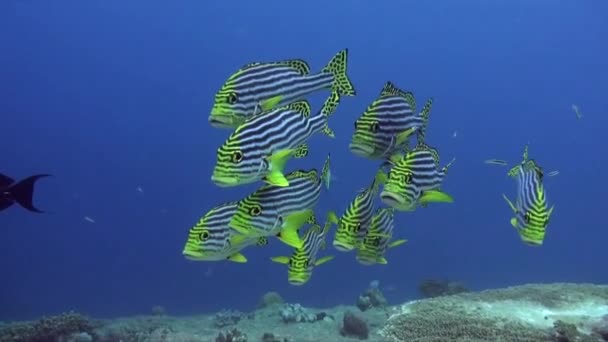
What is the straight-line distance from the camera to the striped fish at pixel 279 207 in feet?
16.2

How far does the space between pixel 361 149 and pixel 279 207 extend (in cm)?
99

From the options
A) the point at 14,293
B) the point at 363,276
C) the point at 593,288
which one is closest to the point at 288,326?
the point at 593,288

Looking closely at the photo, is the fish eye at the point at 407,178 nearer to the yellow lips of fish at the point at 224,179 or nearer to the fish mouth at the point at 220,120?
the yellow lips of fish at the point at 224,179

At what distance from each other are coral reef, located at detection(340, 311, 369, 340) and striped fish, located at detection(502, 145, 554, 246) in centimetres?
780

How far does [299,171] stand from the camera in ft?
17.8

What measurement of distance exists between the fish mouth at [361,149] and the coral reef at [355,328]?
7928 mm

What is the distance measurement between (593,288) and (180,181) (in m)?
90.8

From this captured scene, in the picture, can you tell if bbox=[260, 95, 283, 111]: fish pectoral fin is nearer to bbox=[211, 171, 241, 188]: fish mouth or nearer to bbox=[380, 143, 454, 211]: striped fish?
bbox=[211, 171, 241, 188]: fish mouth

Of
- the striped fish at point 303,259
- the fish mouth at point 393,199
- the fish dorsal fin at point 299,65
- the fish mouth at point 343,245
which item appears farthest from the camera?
the striped fish at point 303,259

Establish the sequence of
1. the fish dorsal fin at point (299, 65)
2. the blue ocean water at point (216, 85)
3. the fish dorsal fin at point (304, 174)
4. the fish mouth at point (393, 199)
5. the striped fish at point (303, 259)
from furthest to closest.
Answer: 1. the blue ocean water at point (216, 85)
2. the striped fish at point (303, 259)
3. the fish dorsal fin at point (299, 65)
4. the fish dorsal fin at point (304, 174)
5. the fish mouth at point (393, 199)

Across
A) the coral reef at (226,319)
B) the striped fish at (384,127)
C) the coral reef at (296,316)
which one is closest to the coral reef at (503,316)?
the striped fish at (384,127)

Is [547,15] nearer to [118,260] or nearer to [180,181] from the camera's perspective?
[180,181]

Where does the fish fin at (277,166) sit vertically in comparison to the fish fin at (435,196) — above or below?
below

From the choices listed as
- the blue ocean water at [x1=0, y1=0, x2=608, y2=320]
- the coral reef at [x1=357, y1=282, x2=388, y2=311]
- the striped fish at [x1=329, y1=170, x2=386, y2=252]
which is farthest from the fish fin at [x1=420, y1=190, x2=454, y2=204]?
the blue ocean water at [x1=0, y1=0, x2=608, y2=320]
